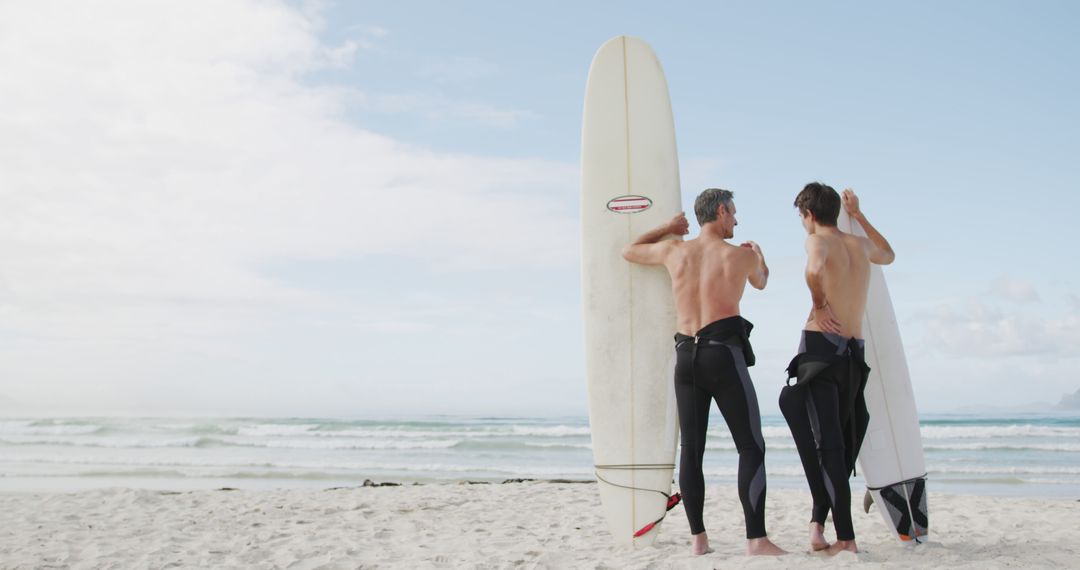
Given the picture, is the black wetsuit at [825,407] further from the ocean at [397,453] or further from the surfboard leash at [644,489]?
the ocean at [397,453]

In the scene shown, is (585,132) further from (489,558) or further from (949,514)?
(949,514)

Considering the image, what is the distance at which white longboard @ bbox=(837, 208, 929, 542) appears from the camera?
4.29 meters

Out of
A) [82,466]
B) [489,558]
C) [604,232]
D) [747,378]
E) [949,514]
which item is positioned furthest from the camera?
[82,466]

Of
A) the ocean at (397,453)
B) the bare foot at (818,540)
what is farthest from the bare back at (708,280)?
the ocean at (397,453)

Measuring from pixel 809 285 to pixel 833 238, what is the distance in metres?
0.25

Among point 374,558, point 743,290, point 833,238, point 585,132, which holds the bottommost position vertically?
point 374,558

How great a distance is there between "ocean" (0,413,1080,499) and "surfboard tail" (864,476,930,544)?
4.48 metres

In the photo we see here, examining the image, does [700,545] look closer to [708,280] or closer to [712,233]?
[708,280]

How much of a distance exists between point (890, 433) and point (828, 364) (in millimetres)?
981

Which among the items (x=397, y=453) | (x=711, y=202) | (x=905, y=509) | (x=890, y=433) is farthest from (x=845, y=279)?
(x=397, y=453)

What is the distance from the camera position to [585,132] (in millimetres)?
4809

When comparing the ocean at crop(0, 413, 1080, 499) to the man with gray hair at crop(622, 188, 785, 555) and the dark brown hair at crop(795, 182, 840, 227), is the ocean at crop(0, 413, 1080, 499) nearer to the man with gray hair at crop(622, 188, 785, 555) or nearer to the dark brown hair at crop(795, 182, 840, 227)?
the man with gray hair at crop(622, 188, 785, 555)

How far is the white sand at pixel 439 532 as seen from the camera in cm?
407

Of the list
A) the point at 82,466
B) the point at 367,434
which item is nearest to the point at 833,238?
the point at 82,466
